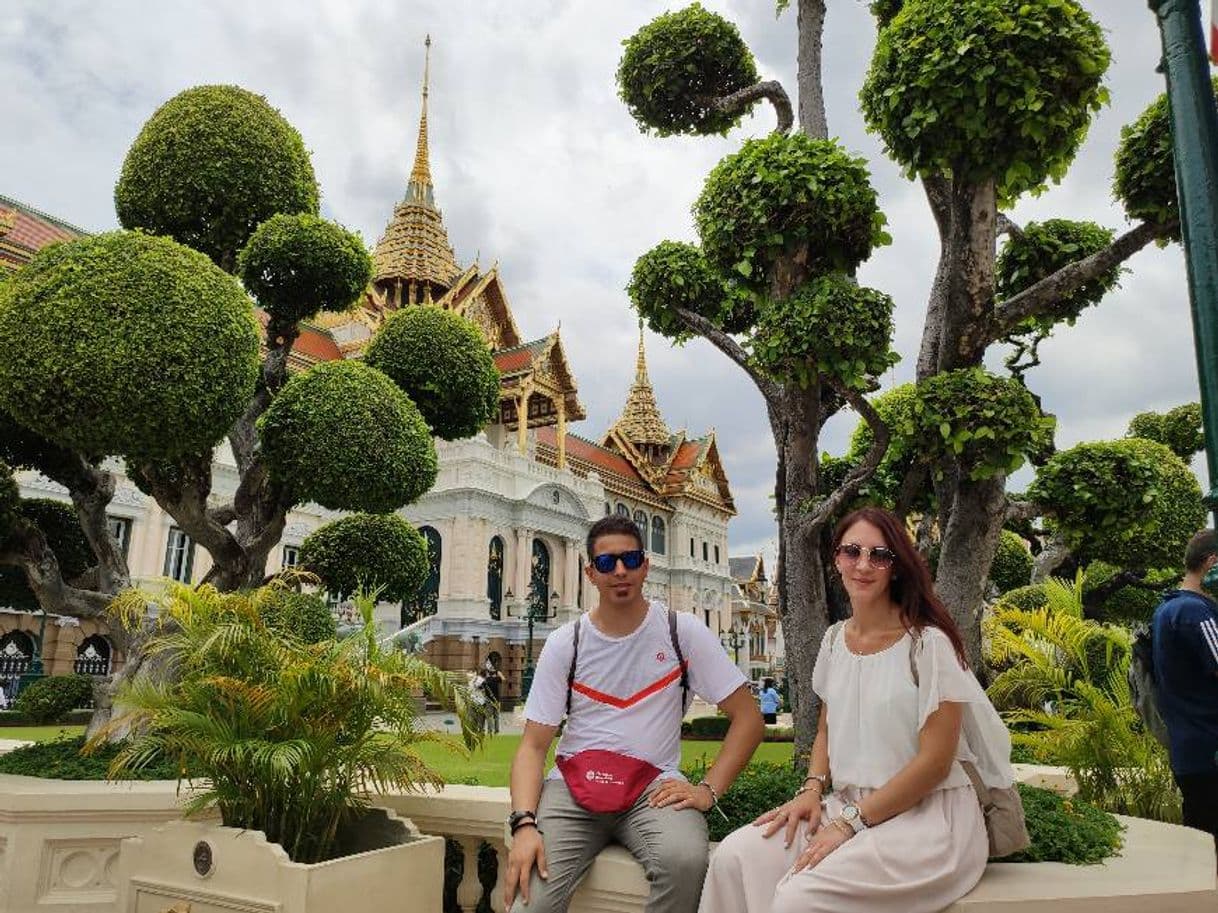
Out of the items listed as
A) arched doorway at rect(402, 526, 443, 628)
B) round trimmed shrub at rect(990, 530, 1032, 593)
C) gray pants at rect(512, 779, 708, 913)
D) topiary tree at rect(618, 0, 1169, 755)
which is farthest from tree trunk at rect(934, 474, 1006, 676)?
arched doorway at rect(402, 526, 443, 628)

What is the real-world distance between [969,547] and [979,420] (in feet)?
2.66

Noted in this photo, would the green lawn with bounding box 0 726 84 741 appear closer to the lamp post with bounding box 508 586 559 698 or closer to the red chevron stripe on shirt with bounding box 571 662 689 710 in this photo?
the lamp post with bounding box 508 586 559 698

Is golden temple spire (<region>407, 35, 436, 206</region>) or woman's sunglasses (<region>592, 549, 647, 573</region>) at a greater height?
golden temple spire (<region>407, 35, 436, 206</region>)

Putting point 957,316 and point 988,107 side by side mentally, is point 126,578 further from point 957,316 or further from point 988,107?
point 988,107

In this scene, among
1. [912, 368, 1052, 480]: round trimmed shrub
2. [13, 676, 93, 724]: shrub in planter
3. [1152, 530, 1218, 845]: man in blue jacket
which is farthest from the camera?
[13, 676, 93, 724]: shrub in planter

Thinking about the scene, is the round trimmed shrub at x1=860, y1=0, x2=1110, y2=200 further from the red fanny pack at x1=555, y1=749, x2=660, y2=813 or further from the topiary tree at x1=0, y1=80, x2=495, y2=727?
the topiary tree at x1=0, y1=80, x2=495, y2=727

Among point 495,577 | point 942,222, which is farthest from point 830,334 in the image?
point 495,577

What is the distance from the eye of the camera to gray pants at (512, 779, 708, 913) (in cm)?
281

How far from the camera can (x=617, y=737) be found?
3.14 m

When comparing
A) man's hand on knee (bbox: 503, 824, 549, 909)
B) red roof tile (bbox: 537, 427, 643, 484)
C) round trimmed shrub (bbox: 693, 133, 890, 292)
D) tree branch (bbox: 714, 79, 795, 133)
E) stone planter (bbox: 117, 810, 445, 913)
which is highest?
red roof tile (bbox: 537, 427, 643, 484)

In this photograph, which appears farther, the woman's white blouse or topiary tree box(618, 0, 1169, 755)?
topiary tree box(618, 0, 1169, 755)

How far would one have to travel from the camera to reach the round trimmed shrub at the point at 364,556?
35.2 ft

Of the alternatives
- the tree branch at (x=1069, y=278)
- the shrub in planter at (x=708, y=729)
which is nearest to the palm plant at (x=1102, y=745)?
the tree branch at (x=1069, y=278)

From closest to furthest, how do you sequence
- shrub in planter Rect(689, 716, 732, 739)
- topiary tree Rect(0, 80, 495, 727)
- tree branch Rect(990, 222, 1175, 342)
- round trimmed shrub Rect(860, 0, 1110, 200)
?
round trimmed shrub Rect(860, 0, 1110, 200)
tree branch Rect(990, 222, 1175, 342)
topiary tree Rect(0, 80, 495, 727)
shrub in planter Rect(689, 716, 732, 739)
